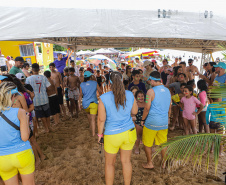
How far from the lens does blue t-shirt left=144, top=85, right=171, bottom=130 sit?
100 inches

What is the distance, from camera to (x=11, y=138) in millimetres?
1701

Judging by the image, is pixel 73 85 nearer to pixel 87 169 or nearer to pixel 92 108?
pixel 92 108

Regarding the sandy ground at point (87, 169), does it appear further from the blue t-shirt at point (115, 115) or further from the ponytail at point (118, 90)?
the ponytail at point (118, 90)

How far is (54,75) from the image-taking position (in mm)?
5031

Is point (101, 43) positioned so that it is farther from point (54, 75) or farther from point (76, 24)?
point (76, 24)

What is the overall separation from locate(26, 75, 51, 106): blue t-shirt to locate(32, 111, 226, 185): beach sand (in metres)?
0.99

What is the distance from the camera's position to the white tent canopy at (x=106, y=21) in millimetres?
2375

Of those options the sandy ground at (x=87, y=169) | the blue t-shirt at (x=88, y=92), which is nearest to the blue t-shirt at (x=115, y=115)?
the sandy ground at (x=87, y=169)

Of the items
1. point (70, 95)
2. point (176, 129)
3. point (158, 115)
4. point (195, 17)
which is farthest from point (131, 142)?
point (70, 95)

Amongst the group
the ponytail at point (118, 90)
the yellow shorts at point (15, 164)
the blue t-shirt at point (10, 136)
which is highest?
the ponytail at point (118, 90)

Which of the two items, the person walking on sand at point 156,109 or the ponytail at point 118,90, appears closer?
the ponytail at point 118,90

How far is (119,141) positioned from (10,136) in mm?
1230

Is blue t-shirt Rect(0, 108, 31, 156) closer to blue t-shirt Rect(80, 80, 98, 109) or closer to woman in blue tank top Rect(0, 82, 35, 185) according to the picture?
woman in blue tank top Rect(0, 82, 35, 185)

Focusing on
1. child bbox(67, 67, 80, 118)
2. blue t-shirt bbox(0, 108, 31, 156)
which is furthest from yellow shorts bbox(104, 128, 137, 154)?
child bbox(67, 67, 80, 118)
